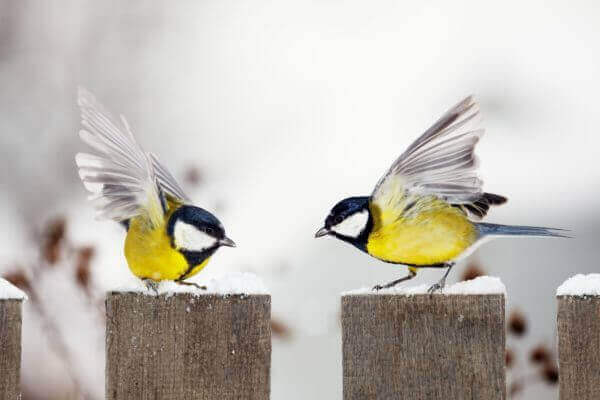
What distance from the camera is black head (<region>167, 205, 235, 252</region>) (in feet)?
7.25

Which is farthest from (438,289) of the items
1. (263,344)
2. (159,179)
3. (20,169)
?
(20,169)

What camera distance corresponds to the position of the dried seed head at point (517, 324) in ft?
9.37

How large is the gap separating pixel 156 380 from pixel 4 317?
0.35 m

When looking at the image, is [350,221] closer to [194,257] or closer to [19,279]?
[194,257]

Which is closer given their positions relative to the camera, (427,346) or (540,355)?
(427,346)

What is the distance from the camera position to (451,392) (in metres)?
2.01

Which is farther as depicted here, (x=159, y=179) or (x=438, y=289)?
(x=159, y=179)

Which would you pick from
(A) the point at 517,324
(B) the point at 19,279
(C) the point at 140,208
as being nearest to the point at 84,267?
(B) the point at 19,279

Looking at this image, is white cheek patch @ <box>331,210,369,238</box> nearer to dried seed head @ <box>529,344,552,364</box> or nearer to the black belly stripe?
the black belly stripe

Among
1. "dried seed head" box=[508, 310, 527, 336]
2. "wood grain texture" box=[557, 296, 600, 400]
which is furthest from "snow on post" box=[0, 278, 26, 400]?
"dried seed head" box=[508, 310, 527, 336]

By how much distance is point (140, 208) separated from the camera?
2.32m

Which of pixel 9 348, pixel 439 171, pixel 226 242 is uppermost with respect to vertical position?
pixel 439 171

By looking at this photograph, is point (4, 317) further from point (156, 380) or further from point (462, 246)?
point (462, 246)

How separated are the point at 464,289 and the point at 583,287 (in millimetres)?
239
